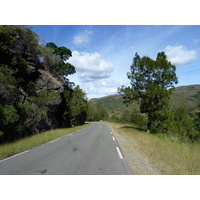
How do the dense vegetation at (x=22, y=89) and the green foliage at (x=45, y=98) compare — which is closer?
the dense vegetation at (x=22, y=89)

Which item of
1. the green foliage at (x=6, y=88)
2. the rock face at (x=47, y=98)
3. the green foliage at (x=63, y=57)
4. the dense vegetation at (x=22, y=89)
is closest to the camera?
the green foliage at (x=6, y=88)

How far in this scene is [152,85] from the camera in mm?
17984

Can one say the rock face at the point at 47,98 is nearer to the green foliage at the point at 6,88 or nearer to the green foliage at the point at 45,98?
the green foliage at the point at 45,98

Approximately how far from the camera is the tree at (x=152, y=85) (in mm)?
17766

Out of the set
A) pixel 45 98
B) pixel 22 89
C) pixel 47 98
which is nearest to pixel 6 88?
pixel 22 89

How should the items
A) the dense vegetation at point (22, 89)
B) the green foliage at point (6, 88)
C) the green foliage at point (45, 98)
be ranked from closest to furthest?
the green foliage at point (6, 88)
the dense vegetation at point (22, 89)
the green foliage at point (45, 98)

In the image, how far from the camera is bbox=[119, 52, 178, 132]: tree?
17.8m

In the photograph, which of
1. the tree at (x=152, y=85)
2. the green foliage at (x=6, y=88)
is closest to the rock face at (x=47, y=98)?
the green foliage at (x=6, y=88)

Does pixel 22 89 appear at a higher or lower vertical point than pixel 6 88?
higher

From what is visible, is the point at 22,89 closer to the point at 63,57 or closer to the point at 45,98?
the point at 45,98

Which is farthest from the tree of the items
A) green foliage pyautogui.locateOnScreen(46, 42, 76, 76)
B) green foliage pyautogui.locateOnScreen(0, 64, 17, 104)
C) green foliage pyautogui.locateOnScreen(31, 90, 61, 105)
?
green foliage pyautogui.locateOnScreen(46, 42, 76, 76)

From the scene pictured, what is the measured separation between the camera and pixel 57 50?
117 ft

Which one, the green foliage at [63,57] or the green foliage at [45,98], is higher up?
the green foliage at [63,57]

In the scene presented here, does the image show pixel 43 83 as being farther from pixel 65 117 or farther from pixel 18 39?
pixel 65 117
